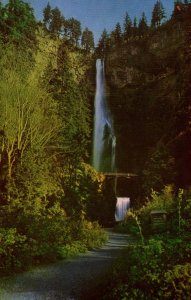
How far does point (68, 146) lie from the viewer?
21828 mm

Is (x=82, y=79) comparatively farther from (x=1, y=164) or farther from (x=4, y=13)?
(x=1, y=164)

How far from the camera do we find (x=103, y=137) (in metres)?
53.0

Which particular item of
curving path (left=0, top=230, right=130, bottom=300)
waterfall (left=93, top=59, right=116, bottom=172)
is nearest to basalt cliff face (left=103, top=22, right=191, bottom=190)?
waterfall (left=93, top=59, right=116, bottom=172)

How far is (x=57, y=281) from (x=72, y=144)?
48.1ft

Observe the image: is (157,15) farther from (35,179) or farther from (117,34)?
(35,179)

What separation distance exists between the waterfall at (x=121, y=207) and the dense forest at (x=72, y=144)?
3.65ft

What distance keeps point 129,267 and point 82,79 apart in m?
55.0

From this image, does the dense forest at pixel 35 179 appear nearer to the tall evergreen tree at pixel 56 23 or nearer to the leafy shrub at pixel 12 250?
the leafy shrub at pixel 12 250

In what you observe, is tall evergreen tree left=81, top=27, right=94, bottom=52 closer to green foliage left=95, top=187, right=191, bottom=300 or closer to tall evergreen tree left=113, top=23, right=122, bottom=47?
tall evergreen tree left=113, top=23, right=122, bottom=47

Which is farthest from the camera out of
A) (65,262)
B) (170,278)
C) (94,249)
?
(94,249)

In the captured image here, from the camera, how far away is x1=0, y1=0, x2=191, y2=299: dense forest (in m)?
12.9

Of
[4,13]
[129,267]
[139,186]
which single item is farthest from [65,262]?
[4,13]

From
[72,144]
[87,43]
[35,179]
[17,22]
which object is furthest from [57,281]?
[87,43]

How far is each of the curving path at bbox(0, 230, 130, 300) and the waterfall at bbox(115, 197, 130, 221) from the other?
27034 mm
